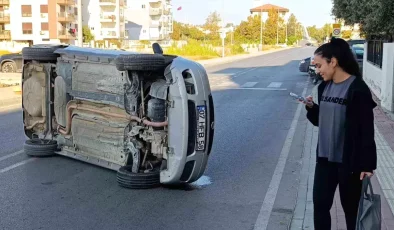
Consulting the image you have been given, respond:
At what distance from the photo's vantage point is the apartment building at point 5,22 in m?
87.6

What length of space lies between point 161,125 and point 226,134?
4505 millimetres

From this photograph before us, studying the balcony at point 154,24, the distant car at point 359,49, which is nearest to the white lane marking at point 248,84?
the distant car at point 359,49

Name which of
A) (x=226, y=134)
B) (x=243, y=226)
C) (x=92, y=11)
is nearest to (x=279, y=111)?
(x=226, y=134)

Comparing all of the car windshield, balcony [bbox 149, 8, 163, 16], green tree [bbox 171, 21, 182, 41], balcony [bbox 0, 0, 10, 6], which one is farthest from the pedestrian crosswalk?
green tree [bbox 171, 21, 182, 41]

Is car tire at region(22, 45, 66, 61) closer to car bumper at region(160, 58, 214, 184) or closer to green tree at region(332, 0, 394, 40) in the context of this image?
car bumper at region(160, 58, 214, 184)

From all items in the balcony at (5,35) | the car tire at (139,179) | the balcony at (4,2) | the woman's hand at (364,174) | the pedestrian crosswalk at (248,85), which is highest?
the balcony at (4,2)

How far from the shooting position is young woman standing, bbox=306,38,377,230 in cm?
398

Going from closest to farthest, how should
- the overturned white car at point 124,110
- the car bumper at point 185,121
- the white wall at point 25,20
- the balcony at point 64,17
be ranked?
the car bumper at point 185,121, the overturned white car at point 124,110, the white wall at point 25,20, the balcony at point 64,17

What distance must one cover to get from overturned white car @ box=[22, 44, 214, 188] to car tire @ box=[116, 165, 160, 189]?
1cm

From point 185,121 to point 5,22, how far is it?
88.6 meters

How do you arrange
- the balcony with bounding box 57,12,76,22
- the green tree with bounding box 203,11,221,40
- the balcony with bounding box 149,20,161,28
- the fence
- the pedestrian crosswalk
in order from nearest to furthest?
1. the fence
2. the pedestrian crosswalk
3. the balcony with bounding box 57,12,76,22
4. the green tree with bounding box 203,11,221,40
5. the balcony with bounding box 149,20,161,28

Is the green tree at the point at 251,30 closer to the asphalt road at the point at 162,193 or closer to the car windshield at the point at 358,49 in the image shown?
the car windshield at the point at 358,49

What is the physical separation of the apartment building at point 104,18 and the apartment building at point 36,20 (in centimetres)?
1657

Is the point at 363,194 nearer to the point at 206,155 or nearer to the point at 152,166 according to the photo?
the point at 206,155
